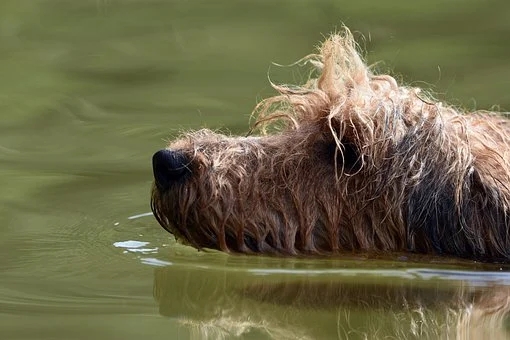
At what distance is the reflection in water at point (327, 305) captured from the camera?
6.25 meters

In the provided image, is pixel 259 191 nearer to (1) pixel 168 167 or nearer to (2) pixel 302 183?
(2) pixel 302 183

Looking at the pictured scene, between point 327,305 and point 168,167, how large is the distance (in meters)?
1.23

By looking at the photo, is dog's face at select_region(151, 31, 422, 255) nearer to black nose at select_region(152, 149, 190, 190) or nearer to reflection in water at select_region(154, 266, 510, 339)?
black nose at select_region(152, 149, 190, 190)

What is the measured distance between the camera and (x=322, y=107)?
25.8 feet

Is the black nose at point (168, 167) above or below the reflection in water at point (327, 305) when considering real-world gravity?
above

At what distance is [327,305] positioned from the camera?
6.71 meters

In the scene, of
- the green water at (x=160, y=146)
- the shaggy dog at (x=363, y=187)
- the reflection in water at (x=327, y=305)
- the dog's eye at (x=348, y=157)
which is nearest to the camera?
the reflection in water at (x=327, y=305)

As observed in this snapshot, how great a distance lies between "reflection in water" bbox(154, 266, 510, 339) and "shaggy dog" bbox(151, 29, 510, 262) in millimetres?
299

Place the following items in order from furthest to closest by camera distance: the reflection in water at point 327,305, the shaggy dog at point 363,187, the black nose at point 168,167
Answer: the shaggy dog at point 363,187 → the black nose at point 168,167 → the reflection in water at point 327,305

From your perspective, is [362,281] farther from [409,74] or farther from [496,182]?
[409,74]

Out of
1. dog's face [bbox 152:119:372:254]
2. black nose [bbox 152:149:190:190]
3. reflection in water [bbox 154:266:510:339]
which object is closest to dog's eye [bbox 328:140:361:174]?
dog's face [bbox 152:119:372:254]

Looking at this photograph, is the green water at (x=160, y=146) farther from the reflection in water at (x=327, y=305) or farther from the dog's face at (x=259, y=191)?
the dog's face at (x=259, y=191)

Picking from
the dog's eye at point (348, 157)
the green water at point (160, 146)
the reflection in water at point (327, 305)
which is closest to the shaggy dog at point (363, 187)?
the dog's eye at point (348, 157)

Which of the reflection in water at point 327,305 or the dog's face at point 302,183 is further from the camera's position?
the dog's face at point 302,183
